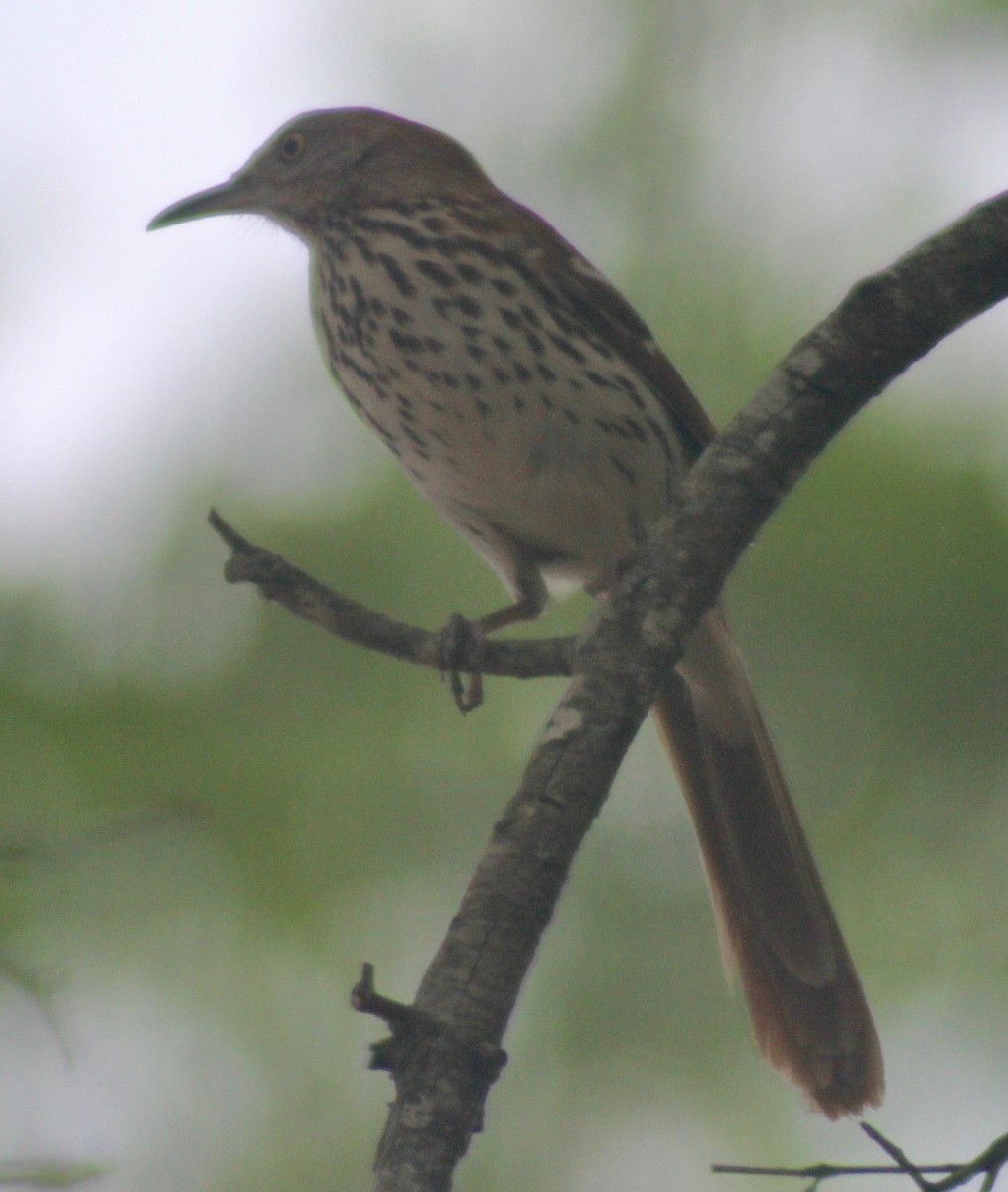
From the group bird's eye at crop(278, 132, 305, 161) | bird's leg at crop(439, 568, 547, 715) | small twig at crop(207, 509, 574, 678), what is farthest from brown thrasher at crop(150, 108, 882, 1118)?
small twig at crop(207, 509, 574, 678)

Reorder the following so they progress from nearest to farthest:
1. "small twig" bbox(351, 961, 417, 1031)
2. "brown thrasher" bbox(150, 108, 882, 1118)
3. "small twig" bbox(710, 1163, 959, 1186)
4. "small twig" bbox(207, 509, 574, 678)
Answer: "small twig" bbox(351, 961, 417, 1031) < "small twig" bbox(710, 1163, 959, 1186) < "small twig" bbox(207, 509, 574, 678) < "brown thrasher" bbox(150, 108, 882, 1118)

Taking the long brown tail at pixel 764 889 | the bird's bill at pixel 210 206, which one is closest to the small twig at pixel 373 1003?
the long brown tail at pixel 764 889

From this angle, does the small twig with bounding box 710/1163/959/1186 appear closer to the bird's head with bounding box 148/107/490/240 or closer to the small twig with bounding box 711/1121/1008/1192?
the small twig with bounding box 711/1121/1008/1192

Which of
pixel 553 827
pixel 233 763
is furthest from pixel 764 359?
pixel 553 827

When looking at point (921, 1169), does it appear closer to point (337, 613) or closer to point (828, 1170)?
point (828, 1170)

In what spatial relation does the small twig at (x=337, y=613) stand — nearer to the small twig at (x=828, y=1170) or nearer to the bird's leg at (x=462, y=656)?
the bird's leg at (x=462, y=656)

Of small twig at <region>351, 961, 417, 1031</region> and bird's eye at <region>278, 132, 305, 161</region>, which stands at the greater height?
bird's eye at <region>278, 132, 305, 161</region>

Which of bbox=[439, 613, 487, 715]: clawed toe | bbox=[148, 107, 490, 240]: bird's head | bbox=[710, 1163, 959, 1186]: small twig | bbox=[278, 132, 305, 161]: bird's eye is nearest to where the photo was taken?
bbox=[710, 1163, 959, 1186]: small twig
